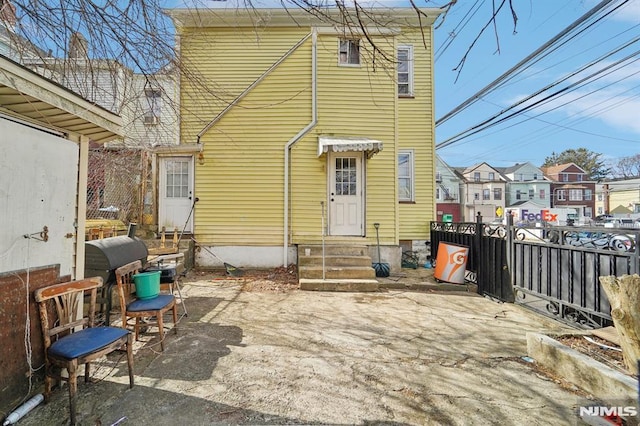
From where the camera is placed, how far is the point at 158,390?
2.60m

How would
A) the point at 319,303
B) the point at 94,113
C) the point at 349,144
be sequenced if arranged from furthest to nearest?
1. the point at 349,144
2. the point at 319,303
3. the point at 94,113

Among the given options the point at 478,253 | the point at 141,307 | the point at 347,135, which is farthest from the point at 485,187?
the point at 141,307

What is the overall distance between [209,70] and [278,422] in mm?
8753

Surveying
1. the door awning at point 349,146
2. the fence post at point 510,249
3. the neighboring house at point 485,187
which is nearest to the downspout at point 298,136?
the door awning at point 349,146

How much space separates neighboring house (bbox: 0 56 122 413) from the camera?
229 cm

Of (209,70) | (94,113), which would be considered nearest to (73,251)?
(94,113)

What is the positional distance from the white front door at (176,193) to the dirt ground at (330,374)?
372cm

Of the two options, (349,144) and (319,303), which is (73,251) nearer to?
(319,303)

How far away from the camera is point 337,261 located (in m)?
6.95

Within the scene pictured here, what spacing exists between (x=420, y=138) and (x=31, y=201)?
29.1 ft

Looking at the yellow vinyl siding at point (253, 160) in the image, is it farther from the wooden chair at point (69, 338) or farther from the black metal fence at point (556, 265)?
the wooden chair at point (69, 338)

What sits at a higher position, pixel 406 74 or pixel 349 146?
pixel 406 74

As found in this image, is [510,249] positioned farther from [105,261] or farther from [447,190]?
[447,190]

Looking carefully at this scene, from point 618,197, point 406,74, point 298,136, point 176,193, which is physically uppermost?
point 406,74
